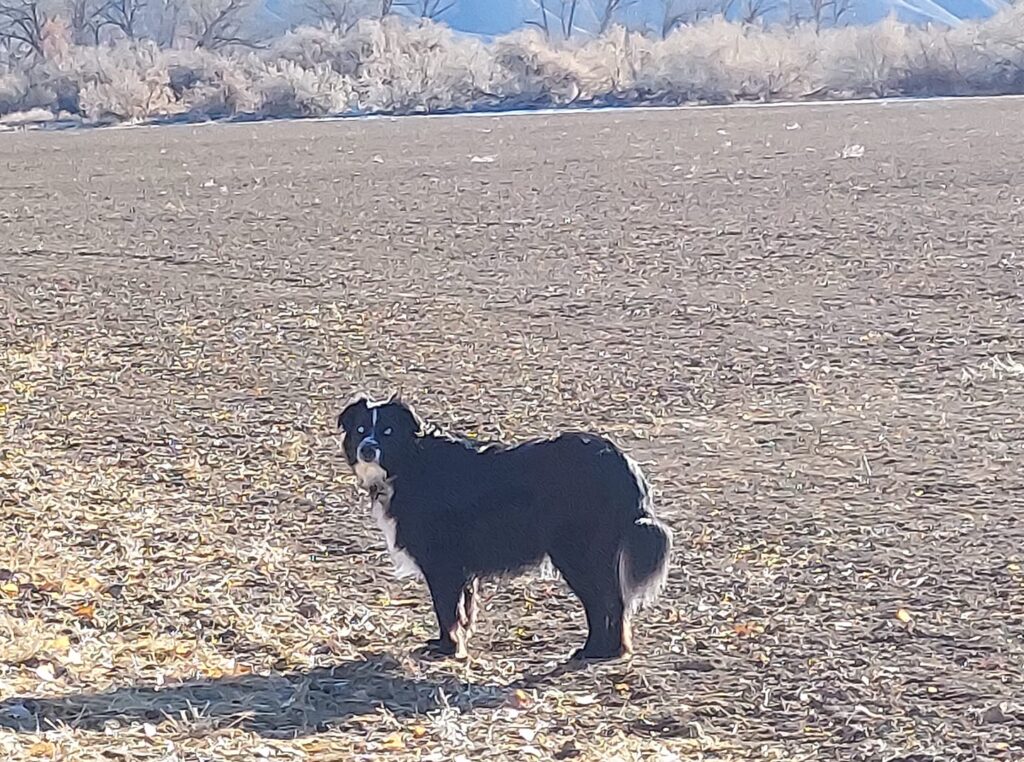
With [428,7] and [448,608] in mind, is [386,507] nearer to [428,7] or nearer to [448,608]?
[448,608]

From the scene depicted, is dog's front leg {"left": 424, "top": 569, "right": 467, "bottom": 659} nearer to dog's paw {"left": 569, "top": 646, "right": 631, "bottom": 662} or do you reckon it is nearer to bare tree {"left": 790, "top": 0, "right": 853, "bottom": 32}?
dog's paw {"left": 569, "top": 646, "right": 631, "bottom": 662}

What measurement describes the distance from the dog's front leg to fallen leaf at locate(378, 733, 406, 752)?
772 mm

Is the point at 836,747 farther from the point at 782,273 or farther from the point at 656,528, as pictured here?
the point at 782,273

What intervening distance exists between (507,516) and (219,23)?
330 feet

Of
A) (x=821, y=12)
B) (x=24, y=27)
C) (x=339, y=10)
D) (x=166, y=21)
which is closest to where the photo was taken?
(x=24, y=27)

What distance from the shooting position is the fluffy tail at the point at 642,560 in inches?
229

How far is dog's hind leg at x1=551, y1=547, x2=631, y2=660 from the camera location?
5879 mm

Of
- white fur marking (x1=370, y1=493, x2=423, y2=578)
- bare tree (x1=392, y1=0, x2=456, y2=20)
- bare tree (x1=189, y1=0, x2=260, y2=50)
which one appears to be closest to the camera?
white fur marking (x1=370, y1=493, x2=423, y2=578)

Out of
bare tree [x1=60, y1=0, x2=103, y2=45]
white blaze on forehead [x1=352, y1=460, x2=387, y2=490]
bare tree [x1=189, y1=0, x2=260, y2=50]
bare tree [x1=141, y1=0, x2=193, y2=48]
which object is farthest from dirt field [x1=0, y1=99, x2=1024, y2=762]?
bare tree [x1=60, y1=0, x2=103, y2=45]

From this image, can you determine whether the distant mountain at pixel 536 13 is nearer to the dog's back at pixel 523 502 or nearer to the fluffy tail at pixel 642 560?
the dog's back at pixel 523 502

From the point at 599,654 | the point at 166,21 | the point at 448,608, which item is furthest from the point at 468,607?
the point at 166,21

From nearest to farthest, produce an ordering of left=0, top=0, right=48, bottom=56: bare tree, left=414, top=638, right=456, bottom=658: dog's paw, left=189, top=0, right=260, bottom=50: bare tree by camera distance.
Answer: left=414, top=638, right=456, bottom=658: dog's paw → left=0, top=0, right=48, bottom=56: bare tree → left=189, top=0, right=260, bottom=50: bare tree

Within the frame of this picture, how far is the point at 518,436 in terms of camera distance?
9.25m

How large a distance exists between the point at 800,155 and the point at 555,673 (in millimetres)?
22584
